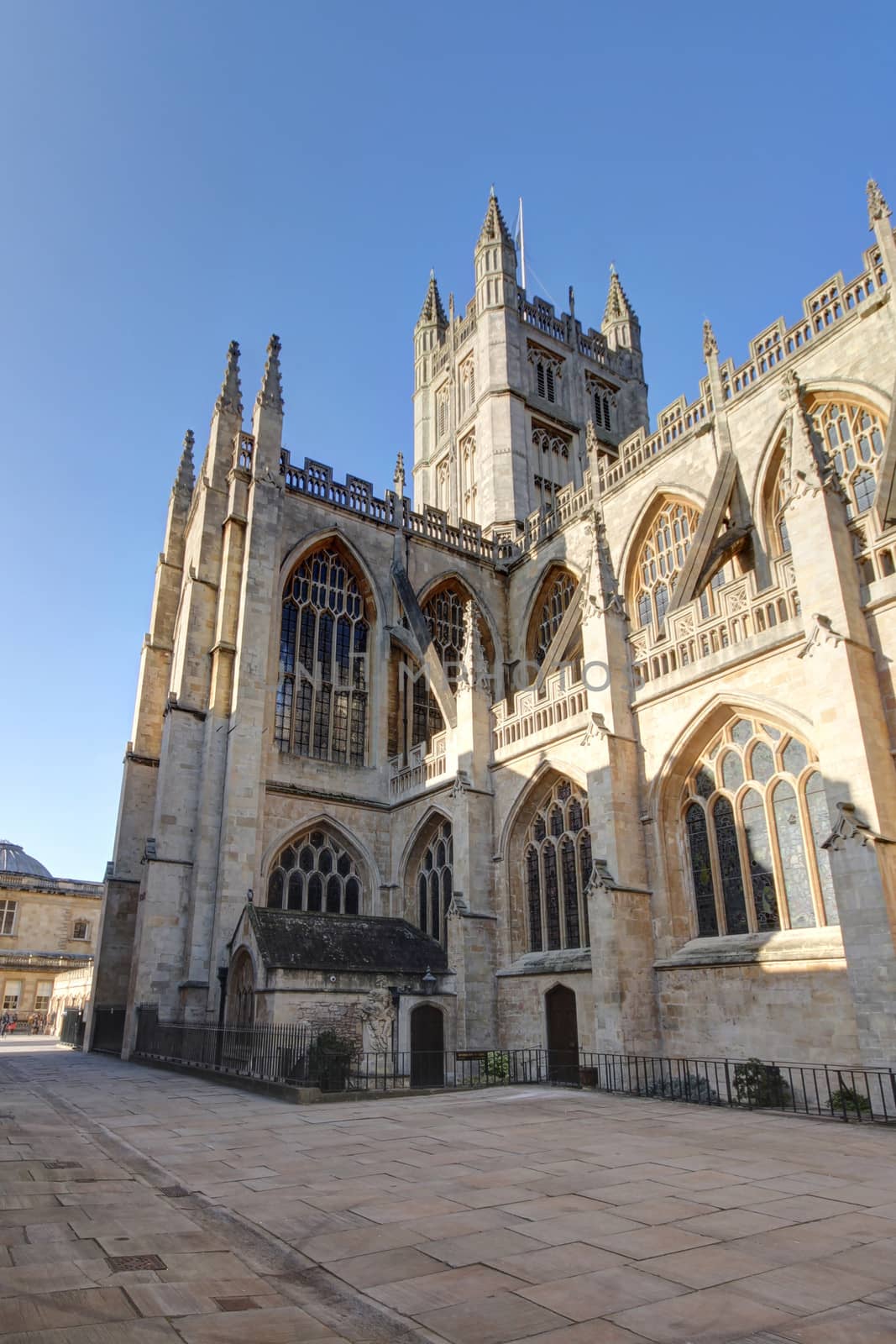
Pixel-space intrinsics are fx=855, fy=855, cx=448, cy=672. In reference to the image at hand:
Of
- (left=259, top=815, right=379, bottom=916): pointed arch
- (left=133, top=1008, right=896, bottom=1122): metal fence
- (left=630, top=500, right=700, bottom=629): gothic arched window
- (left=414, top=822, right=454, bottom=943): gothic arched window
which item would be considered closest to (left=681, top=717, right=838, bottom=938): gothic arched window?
(left=133, top=1008, right=896, bottom=1122): metal fence

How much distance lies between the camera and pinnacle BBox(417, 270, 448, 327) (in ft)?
149

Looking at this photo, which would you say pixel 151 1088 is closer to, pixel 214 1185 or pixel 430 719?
pixel 214 1185

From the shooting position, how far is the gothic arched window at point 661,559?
24656 millimetres

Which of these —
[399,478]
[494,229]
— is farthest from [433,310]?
[399,478]

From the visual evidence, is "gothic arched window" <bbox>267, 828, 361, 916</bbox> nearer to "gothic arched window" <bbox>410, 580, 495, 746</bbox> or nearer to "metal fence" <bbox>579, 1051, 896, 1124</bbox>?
"gothic arched window" <bbox>410, 580, 495, 746</bbox>

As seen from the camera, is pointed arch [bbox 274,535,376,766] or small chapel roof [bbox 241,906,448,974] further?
pointed arch [bbox 274,535,376,766]

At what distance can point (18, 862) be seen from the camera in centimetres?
5900

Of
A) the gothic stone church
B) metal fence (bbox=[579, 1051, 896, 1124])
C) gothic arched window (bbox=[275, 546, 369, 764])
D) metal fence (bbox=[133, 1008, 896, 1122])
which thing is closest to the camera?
metal fence (bbox=[579, 1051, 896, 1124])

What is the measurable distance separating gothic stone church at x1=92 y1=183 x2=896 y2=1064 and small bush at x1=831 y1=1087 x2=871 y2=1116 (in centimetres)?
53

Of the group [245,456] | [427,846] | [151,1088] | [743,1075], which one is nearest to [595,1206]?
[743,1075]

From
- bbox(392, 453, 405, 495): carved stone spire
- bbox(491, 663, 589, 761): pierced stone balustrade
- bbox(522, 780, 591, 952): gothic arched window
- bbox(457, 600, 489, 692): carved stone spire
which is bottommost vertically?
bbox(522, 780, 591, 952): gothic arched window

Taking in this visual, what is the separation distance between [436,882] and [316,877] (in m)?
3.41

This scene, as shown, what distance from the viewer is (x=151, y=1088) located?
14625 mm

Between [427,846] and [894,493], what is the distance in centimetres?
1487
